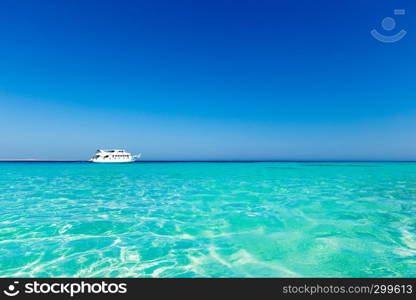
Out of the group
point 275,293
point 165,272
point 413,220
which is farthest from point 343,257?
point 413,220

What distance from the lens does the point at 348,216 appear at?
845cm

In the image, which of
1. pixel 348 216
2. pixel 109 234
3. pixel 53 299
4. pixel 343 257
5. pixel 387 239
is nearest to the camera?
pixel 53 299

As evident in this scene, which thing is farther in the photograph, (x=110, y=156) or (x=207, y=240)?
(x=110, y=156)

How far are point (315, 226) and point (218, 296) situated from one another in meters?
5.51

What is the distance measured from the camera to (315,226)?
723 centimetres

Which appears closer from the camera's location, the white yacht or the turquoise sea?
the turquoise sea

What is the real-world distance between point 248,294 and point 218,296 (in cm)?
42

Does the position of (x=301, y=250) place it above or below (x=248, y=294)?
below

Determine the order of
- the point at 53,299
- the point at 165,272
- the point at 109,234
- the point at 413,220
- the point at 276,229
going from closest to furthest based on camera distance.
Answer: the point at 53,299
the point at 165,272
the point at 109,234
the point at 276,229
the point at 413,220

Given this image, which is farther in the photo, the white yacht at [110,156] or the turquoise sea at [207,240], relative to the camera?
the white yacht at [110,156]

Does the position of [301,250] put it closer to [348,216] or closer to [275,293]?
[275,293]

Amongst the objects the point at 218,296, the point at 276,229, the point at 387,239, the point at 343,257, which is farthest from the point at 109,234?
the point at 387,239

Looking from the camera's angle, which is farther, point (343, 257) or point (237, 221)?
point (237, 221)

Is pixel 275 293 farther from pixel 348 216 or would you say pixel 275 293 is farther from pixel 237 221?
pixel 348 216
